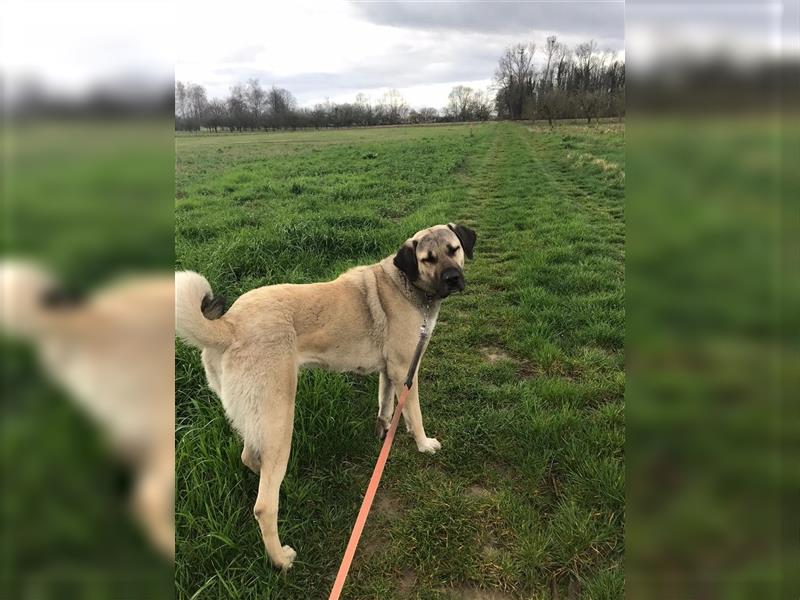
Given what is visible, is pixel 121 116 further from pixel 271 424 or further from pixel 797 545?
pixel 271 424

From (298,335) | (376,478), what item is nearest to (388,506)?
(376,478)

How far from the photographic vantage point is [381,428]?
4207 mm

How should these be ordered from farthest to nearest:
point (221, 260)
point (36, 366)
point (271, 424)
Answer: point (221, 260) → point (271, 424) → point (36, 366)

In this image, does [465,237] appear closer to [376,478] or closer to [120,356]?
[376,478]

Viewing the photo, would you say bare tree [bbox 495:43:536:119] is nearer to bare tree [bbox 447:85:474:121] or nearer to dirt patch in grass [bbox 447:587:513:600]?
bare tree [bbox 447:85:474:121]

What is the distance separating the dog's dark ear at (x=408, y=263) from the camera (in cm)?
416

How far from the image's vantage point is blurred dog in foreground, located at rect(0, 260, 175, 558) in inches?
23.4

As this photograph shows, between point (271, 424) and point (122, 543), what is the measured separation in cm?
247

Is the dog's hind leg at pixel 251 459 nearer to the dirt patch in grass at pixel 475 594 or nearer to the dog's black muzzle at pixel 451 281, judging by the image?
the dirt patch in grass at pixel 475 594

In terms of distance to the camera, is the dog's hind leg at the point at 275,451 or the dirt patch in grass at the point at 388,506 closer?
the dog's hind leg at the point at 275,451

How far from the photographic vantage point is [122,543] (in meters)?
0.69

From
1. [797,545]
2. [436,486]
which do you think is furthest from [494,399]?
[797,545]

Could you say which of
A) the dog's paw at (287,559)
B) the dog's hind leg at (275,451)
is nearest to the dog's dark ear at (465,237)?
the dog's hind leg at (275,451)

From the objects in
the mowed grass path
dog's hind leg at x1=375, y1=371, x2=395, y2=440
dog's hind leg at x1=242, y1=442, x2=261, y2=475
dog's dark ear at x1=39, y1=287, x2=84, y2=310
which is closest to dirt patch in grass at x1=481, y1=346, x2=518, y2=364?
the mowed grass path
